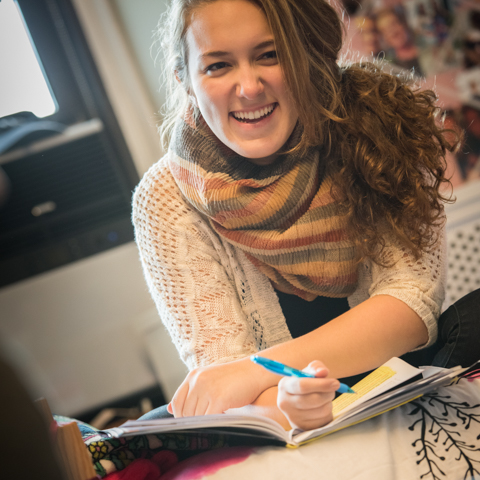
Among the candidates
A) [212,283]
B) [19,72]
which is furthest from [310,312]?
[19,72]

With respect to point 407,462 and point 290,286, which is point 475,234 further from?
point 407,462

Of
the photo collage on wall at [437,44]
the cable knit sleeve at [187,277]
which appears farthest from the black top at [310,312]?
the photo collage on wall at [437,44]

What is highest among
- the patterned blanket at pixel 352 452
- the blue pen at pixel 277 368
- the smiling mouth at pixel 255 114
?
the smiling mouth at pixel 255 114

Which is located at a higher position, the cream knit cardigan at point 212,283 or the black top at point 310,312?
the cream knit cardigan at point 212,283

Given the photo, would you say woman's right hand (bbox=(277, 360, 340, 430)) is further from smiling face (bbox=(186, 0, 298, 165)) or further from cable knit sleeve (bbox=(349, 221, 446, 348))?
smiling face (bbox=(186, 0, 298, 165))

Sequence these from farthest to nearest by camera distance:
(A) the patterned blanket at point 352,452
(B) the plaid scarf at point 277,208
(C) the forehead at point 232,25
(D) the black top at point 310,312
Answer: (D) the black top at point 310,312, (B) the plaid scarf at point 277,208, (C) the forehead at point 232,25, (A) the patterned blanket at point 352,452

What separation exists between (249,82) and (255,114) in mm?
76

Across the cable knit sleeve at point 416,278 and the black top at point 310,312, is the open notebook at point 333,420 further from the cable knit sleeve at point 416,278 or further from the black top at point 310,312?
the black top at point 310,312

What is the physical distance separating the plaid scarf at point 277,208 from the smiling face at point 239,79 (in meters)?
0.06

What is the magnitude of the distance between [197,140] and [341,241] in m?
0.37

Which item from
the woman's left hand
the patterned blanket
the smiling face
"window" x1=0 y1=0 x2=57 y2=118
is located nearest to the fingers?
the woman's left hand

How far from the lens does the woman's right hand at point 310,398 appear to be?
22.1 inches

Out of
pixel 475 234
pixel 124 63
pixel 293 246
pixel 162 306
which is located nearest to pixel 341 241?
pixel 293 246

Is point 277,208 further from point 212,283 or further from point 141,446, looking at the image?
point 141,446
